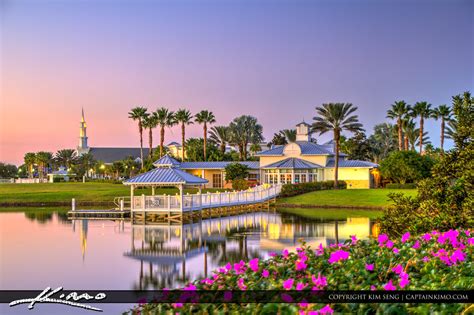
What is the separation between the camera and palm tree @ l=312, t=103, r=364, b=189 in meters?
54.3

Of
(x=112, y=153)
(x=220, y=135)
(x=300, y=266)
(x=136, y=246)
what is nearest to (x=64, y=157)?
(x=112, y=153)

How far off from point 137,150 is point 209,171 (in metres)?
56.4

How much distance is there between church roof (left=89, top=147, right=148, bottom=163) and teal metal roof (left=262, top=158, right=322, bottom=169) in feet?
197

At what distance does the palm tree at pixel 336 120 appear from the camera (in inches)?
2140

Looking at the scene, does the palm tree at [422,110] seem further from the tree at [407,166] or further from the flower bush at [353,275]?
the flower bush at [353,275]

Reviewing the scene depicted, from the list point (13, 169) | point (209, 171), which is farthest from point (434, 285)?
point (13, 169)

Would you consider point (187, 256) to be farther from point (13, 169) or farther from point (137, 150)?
point (13, 169)

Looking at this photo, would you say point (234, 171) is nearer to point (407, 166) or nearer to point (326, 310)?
point (407, 166)

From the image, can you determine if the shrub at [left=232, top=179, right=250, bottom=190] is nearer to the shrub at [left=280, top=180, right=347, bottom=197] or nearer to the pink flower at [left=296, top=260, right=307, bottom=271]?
the shrub at [left=280, top=180, right=347, bottom=197]

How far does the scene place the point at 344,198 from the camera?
4650 cm

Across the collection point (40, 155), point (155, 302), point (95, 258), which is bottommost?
point (95, 258)

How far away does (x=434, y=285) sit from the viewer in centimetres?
591

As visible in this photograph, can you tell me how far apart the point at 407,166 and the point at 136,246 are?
37.2 metres

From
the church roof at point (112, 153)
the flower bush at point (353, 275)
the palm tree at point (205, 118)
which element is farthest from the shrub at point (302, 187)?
the church roof at point (112, 153)
